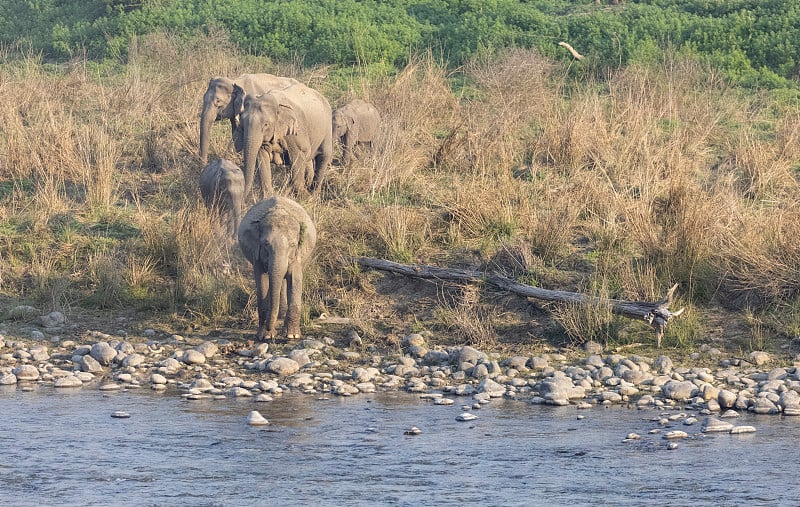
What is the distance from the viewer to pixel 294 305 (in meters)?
9.84

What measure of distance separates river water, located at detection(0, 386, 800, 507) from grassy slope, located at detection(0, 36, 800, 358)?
185 cm

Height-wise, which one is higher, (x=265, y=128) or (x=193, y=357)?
(x=265, y=128)

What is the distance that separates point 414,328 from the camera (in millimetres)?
10180

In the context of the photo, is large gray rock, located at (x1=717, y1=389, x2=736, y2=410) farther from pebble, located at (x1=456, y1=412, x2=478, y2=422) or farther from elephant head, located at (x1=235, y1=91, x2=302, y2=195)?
elephant head, located at (x1=235, y1=91, x2=302, y2=195)


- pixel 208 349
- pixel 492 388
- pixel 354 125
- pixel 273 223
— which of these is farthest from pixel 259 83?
pixel 492 388

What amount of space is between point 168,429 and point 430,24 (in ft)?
48.5

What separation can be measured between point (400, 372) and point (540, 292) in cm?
150

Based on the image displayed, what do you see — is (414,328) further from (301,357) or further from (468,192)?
(468,192)

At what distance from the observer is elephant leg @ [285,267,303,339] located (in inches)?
387

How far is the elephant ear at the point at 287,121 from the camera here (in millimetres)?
12617

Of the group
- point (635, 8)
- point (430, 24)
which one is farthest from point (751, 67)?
point (430, 24)

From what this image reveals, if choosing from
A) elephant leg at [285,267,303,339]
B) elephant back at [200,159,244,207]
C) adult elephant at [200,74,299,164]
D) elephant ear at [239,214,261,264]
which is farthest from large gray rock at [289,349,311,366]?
adult elephant at [200,74,299,164]

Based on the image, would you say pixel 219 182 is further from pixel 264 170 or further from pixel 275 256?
pixel 275 256

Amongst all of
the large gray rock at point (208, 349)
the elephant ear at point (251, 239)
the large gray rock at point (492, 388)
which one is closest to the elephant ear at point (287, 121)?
the elephant ear at point (251, 239)
